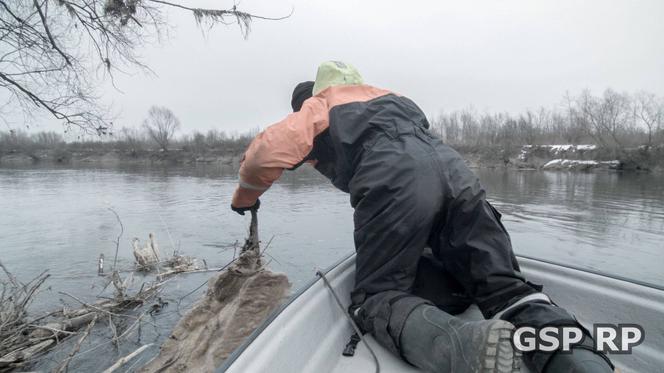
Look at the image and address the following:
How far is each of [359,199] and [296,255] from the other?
16.3 ft

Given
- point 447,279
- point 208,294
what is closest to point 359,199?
point 447,279

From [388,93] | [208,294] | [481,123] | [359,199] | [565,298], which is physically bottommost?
[208,294]

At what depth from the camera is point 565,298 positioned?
207 centimetres

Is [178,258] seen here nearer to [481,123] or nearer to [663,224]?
[663,224]

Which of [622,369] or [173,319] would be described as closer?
[622,369]

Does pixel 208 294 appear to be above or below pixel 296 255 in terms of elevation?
above

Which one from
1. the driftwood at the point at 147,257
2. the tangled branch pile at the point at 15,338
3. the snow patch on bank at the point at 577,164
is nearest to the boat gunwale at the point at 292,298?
the tangled branch pile at the point at 15,338

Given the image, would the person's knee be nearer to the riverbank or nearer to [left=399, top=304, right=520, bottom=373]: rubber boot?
[left=399, top=304, right=520, bottom=373]: rubber boot

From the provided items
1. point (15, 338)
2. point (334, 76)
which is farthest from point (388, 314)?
point (15, 338)

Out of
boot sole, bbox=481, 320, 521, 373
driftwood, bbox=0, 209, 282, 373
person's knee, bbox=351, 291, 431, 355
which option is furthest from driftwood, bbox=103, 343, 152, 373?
boot sole, bbox=481, 320, 521, 373

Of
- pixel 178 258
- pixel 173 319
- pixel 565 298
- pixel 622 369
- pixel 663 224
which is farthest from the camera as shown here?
pixel 663 224

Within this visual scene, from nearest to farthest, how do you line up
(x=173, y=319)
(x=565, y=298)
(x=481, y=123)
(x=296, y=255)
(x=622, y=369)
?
(x=622, y=369)
(x=565, y=298)
(x=173, y=319)
(x=296, y=255)
(x=481, y=123)

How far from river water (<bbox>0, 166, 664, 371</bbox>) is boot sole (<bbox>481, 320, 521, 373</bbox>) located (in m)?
1.54

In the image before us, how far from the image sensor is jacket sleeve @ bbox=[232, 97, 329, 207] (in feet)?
5.88
